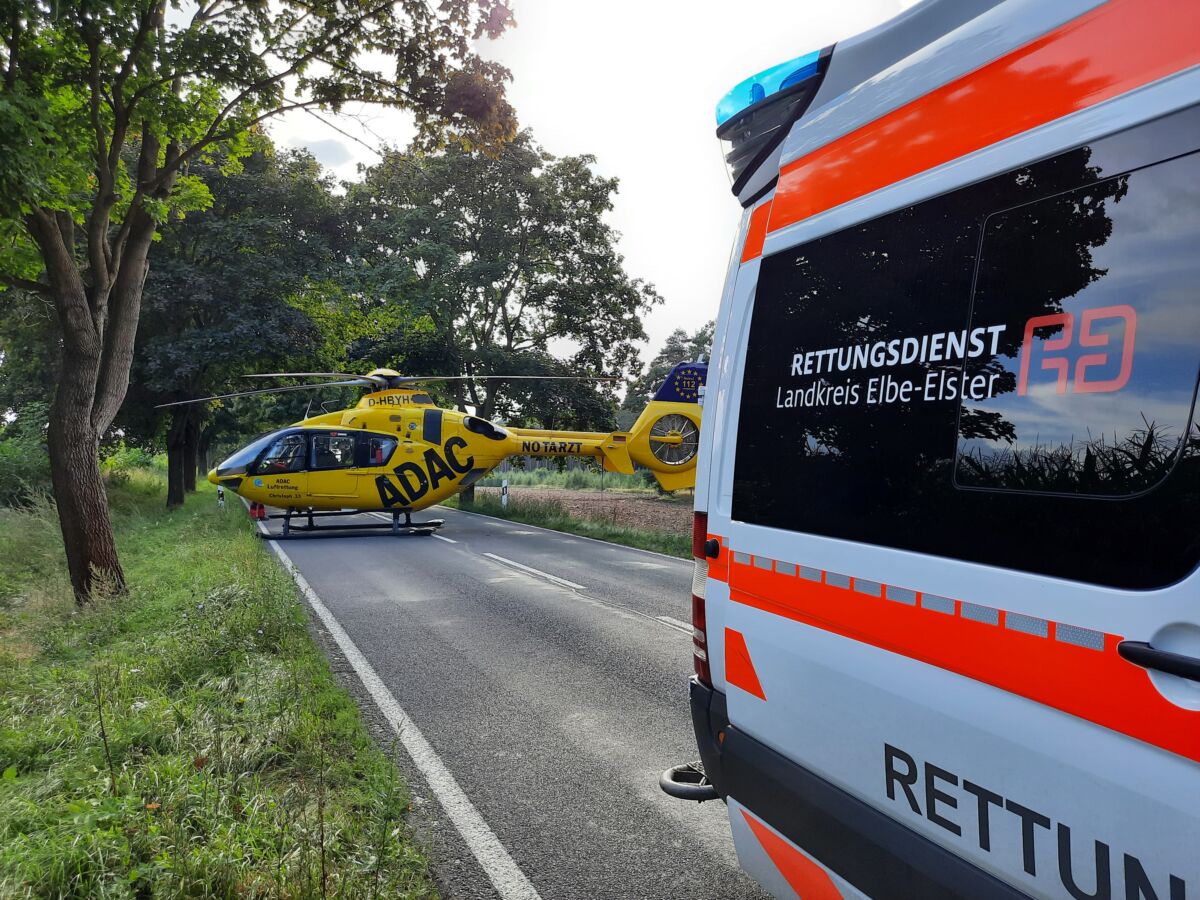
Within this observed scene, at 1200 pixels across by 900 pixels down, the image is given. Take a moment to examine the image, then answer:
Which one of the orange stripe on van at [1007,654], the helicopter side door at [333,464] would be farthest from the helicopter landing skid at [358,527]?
the orange stripe on van at [1007,654]

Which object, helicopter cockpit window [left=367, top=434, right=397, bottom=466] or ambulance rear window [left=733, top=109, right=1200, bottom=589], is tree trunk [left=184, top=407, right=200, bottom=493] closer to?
helicopter cockpit window [left=367, top=434, right=397, bottom=466]

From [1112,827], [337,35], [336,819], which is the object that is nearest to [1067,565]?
[1112,827]

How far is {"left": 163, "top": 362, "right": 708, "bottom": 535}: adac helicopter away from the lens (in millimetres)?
16125

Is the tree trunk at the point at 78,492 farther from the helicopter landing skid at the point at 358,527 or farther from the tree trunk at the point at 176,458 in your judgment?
the tree trunk at the point at 176,458

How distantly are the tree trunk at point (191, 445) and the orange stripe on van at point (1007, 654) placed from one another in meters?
26.6

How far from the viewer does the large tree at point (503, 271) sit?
77.8ft

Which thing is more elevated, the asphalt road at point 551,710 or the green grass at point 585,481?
the asphalt road at point 551,710

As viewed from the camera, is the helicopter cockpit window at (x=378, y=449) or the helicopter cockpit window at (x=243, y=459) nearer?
the helicopter cockpit window at (x=243, y=459)

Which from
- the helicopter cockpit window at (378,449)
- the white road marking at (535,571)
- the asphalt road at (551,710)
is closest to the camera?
the asphalt road at (551,710)

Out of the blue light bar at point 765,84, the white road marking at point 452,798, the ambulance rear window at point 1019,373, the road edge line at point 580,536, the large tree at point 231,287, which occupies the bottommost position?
the road edge line at point 580,536

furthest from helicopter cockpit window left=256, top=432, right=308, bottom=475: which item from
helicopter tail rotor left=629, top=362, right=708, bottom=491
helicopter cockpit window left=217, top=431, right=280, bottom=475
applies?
helicopter tail rotor left=629, top=362, right=708, bottom=491

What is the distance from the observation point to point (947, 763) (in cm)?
180

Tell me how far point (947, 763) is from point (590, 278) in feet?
79.5

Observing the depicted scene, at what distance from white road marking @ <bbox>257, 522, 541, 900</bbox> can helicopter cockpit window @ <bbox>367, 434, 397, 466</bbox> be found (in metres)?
10.6
